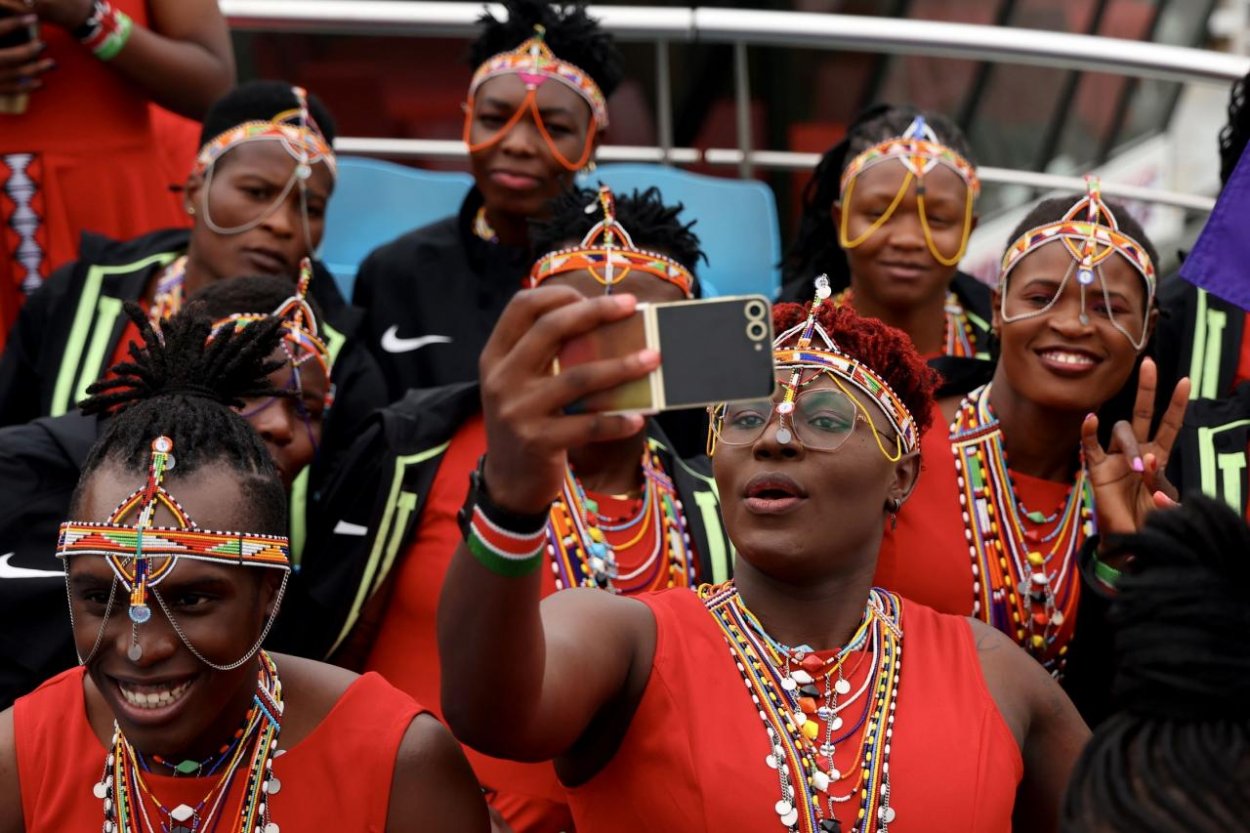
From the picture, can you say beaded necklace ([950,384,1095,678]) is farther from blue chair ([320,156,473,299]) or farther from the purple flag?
blue chair ([320,156,473,299])

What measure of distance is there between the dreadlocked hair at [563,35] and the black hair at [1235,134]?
1820mm

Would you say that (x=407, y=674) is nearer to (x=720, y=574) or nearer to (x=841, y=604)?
(x=720, y=574)

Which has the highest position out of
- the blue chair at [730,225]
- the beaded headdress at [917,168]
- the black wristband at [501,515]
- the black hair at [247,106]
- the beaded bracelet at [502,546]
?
the black wristband at [501,515]

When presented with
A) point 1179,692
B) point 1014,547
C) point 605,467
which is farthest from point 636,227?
point 1179,692

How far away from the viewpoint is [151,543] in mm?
3076

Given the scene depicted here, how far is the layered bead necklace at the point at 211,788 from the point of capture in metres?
3.16

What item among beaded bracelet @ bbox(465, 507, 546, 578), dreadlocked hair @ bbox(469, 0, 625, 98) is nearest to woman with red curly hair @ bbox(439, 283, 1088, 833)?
beaded bracelet @ bbox(465, 507, 546, 578)

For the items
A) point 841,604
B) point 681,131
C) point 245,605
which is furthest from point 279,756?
point 681,131

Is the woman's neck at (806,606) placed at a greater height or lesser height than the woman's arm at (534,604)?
lesser

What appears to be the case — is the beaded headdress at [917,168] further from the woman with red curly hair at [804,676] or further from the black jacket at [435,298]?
the woman with red curly hair at [804,676]

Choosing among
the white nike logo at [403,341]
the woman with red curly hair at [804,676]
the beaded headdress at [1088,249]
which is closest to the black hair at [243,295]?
the white nike logo at [403,341]

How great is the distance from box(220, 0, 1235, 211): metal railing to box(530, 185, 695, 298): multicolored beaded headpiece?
1960 millimetres

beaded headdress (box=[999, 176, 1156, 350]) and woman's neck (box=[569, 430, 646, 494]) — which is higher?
beaded headdress (box=[999, 176, 1156, 350])

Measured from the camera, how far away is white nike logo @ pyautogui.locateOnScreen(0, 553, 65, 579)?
150 inches
